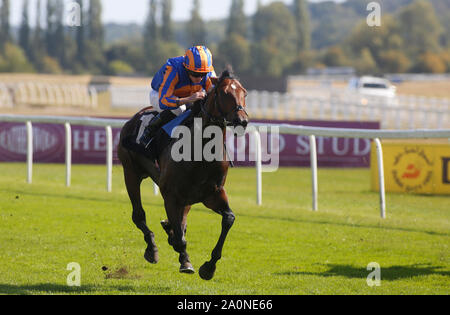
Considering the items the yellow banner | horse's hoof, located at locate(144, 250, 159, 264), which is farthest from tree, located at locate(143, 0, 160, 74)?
horse's hoof, located at locate(144, 250, 159, 264)

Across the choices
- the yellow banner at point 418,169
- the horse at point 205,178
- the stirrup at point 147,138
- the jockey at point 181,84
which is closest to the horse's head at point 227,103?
the horse at point 205,178

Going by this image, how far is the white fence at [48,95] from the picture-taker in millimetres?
33688

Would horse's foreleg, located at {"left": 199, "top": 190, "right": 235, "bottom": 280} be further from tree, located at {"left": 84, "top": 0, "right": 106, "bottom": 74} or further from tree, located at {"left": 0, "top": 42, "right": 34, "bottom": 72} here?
tree, located at {"left": 84, "top": 0, "right": 106, "bottom": 74}

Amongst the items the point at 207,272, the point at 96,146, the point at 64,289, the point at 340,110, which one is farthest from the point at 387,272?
the point at 340,110

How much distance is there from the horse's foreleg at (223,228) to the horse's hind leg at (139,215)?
791mm

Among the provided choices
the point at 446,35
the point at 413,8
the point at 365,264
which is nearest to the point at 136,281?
the point at 365,264

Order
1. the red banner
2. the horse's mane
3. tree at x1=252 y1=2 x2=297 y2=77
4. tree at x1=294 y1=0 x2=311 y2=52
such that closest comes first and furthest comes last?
the horse's mane < the red banner < tree at x1=252 y1=2 x2=297 y2=77 < tree at x1=294 y1=0 x2=311 y2=52

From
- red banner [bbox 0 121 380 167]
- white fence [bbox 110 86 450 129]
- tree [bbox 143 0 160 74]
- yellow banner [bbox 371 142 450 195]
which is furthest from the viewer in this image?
tree [bbox 143 0 160 74]

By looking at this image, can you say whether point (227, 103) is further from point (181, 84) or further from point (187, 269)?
point (187, 269)

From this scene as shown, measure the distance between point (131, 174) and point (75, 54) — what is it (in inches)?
3797

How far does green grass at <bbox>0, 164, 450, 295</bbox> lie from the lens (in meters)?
6.85

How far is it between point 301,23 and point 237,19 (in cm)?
1843

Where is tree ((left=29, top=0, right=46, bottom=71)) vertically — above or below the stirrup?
above

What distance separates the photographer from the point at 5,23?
95.6 m
